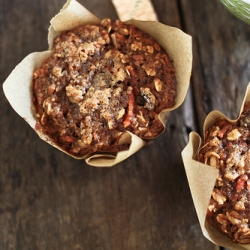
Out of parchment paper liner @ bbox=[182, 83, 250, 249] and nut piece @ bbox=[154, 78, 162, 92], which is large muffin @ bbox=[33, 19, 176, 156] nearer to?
nut piece @ bbox=[154, 78, 162, 92]

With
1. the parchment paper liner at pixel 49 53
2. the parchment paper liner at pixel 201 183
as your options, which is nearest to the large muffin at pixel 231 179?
the parchment paper liner at pixel 201 183

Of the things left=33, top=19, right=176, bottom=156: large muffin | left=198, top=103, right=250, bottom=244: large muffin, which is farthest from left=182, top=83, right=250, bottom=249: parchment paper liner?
left=33, top=19, right=176, bottom=156: large muffin

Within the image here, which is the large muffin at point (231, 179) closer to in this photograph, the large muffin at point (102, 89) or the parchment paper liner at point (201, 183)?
the parchment paper liner at point (201, 183)

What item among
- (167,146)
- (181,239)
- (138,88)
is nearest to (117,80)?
(138,88)

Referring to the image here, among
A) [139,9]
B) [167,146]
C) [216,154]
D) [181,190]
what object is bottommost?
[181,190]

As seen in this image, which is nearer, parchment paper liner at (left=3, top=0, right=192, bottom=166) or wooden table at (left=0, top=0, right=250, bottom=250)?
parchment paper liner at (left=3, top=0, right=192, bottom=166)

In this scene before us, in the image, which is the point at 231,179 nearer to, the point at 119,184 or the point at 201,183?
the point at 201,183

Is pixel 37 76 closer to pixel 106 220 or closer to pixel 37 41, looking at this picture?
pixel 37 41
